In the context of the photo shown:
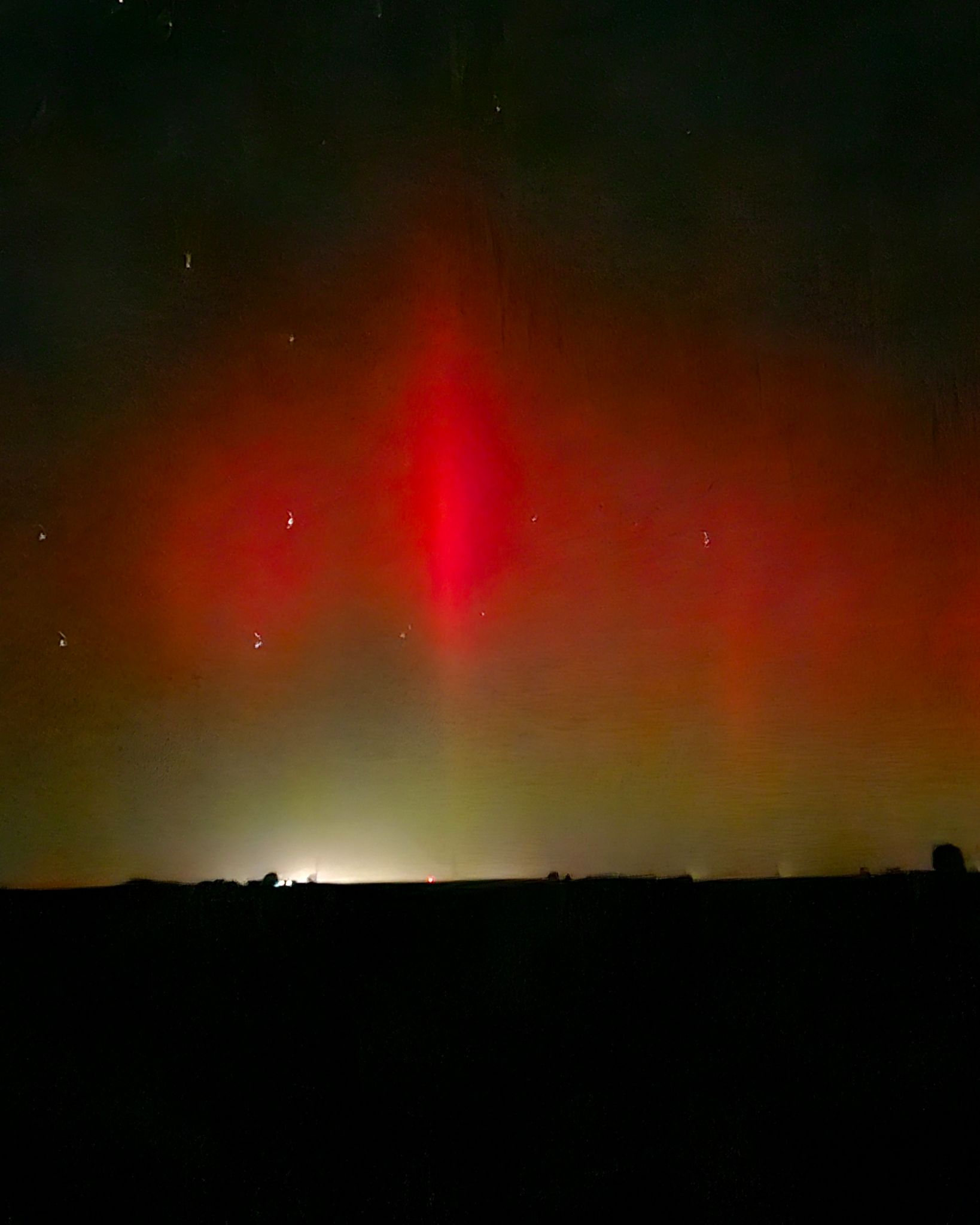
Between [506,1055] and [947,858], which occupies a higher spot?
[947,858]

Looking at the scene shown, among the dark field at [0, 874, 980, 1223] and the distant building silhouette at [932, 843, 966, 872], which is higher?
the distant building silhouette at [932, 843, 966, 872]

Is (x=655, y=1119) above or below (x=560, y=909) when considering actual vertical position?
below

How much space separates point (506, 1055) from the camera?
4.36 ft

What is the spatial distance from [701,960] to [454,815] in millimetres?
693

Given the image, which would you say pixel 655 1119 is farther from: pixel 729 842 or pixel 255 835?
pixel 255 835

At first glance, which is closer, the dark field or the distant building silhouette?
the dark field

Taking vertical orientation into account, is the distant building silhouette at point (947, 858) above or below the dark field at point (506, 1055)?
above

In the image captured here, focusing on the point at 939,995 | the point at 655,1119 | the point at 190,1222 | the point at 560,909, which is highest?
the point at 560,909

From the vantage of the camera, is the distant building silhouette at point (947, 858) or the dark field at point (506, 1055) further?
the distant building silhouette at point (947, 858)

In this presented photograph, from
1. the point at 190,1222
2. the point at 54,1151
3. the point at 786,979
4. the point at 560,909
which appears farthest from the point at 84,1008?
the point at 786,979

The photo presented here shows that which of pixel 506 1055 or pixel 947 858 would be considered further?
pixel 947 858

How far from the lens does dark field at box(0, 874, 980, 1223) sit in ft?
4.25

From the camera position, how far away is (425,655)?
1.93 metres

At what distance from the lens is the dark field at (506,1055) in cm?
129
